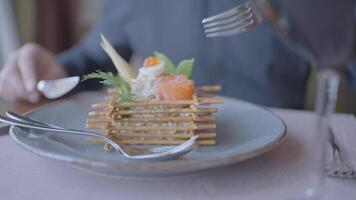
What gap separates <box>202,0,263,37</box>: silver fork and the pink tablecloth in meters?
0.17

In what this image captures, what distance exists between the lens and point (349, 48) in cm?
37

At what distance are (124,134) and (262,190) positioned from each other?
0.20m

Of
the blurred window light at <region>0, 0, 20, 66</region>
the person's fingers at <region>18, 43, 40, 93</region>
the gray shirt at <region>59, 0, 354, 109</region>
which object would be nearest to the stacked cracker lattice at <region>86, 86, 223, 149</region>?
the person's fingers at <region>18, 43, 40, 93</region>

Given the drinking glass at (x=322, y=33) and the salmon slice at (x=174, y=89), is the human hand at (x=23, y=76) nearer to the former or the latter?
the salmon slice at (x=174, y=89)

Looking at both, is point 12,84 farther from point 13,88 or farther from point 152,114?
point 152,114

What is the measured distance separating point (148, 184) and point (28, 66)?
0.48 m

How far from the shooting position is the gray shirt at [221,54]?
3.65ft

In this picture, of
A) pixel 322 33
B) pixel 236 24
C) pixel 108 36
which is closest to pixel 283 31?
pixel 322 33

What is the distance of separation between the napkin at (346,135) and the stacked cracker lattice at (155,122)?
0.17m

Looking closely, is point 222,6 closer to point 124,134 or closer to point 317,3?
point 124,134

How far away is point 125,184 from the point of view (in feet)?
1.52

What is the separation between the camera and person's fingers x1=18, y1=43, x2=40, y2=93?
2.67 ft

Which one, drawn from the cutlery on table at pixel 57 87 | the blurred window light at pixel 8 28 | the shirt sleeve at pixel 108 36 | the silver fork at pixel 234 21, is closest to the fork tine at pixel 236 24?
the silver fork at pixel 234 21

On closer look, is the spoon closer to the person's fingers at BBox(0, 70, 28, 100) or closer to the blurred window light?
the person's fingers at BBox(0, 70, 28, 100)
